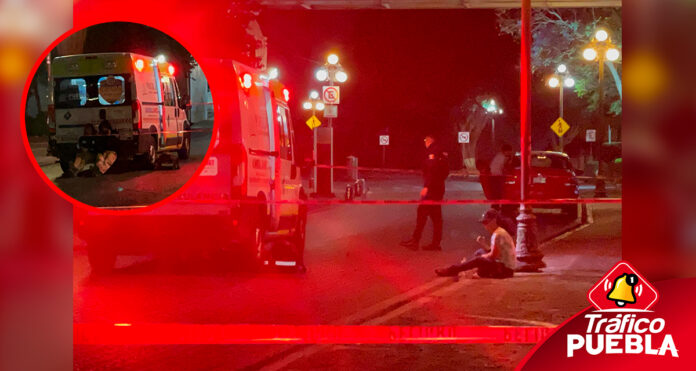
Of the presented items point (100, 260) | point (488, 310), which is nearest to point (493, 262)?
point (488, 310)

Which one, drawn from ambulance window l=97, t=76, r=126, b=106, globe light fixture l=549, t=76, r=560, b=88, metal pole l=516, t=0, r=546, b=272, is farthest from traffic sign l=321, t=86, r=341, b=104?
ambulance window l=97, t=76, r=126, b=106

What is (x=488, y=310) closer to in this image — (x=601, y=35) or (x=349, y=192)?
(x=349, y=192)

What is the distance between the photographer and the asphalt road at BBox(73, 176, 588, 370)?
22.0 feet

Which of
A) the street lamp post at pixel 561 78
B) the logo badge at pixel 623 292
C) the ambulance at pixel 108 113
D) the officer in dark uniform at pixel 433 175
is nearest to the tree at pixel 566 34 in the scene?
the street lamp post at pixel 561 78

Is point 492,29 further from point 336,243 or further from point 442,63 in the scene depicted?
point 336,243

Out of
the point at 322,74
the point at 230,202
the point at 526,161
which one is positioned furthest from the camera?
the point at 322,74

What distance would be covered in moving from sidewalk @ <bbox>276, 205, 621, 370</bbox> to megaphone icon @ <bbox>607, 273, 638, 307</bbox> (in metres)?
3.26

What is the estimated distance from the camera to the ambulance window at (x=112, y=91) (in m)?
2.75

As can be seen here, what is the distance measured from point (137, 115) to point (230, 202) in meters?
7.15

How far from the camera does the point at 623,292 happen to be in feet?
10.00

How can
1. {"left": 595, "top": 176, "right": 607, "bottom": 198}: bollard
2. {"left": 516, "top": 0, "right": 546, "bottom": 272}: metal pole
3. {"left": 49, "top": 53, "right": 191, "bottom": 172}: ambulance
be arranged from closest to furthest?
{"left": 49, "top": 53, "right": 191, "bottom": 172}: ambulance < {"left": 516, "top": 0, "right": 546, "bottom": 272}: metal pole < {"left": 595, "top": 176, "right": 607, "bottom": 198}: bollard

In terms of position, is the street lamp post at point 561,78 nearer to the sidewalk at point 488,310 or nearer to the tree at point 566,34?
the tree at point 566,34

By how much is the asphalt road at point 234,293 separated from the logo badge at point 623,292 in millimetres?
3545

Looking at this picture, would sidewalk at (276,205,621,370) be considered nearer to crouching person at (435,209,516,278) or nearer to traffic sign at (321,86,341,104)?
crouching person at (435,209,516,278)
